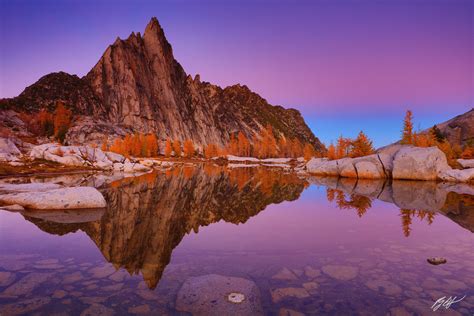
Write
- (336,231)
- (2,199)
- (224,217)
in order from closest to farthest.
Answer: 1. (336,231)
2. (224,217)
3. (2,199)

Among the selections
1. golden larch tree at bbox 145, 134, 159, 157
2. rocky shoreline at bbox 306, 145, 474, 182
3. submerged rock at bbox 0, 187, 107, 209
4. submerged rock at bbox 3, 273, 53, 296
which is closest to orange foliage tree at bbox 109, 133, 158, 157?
golden larch tree at bbox 145, 134, 159, 157

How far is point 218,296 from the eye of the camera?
6.05m

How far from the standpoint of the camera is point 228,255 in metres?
8.97

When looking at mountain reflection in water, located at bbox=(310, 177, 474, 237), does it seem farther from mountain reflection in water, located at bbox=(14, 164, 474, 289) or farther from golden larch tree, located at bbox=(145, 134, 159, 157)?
golden larch tree, located at bbox=(145, 134, 159, 157)

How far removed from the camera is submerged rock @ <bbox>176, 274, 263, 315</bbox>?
5.51 metres

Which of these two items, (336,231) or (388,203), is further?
(388,203)

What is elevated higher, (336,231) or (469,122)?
(469,122)

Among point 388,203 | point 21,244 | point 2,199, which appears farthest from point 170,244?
point 388,203

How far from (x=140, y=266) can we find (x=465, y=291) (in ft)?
24.8

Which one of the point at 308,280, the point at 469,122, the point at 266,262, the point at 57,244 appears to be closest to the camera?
the point at 308,280

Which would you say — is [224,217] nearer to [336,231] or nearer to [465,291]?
[336,231]

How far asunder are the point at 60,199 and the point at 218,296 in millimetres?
12529

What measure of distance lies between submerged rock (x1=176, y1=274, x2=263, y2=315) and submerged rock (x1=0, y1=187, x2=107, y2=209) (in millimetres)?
10672

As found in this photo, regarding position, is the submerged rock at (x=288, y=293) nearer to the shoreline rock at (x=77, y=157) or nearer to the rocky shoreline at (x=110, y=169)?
the rocky shoreline at (x=110, y=169)
